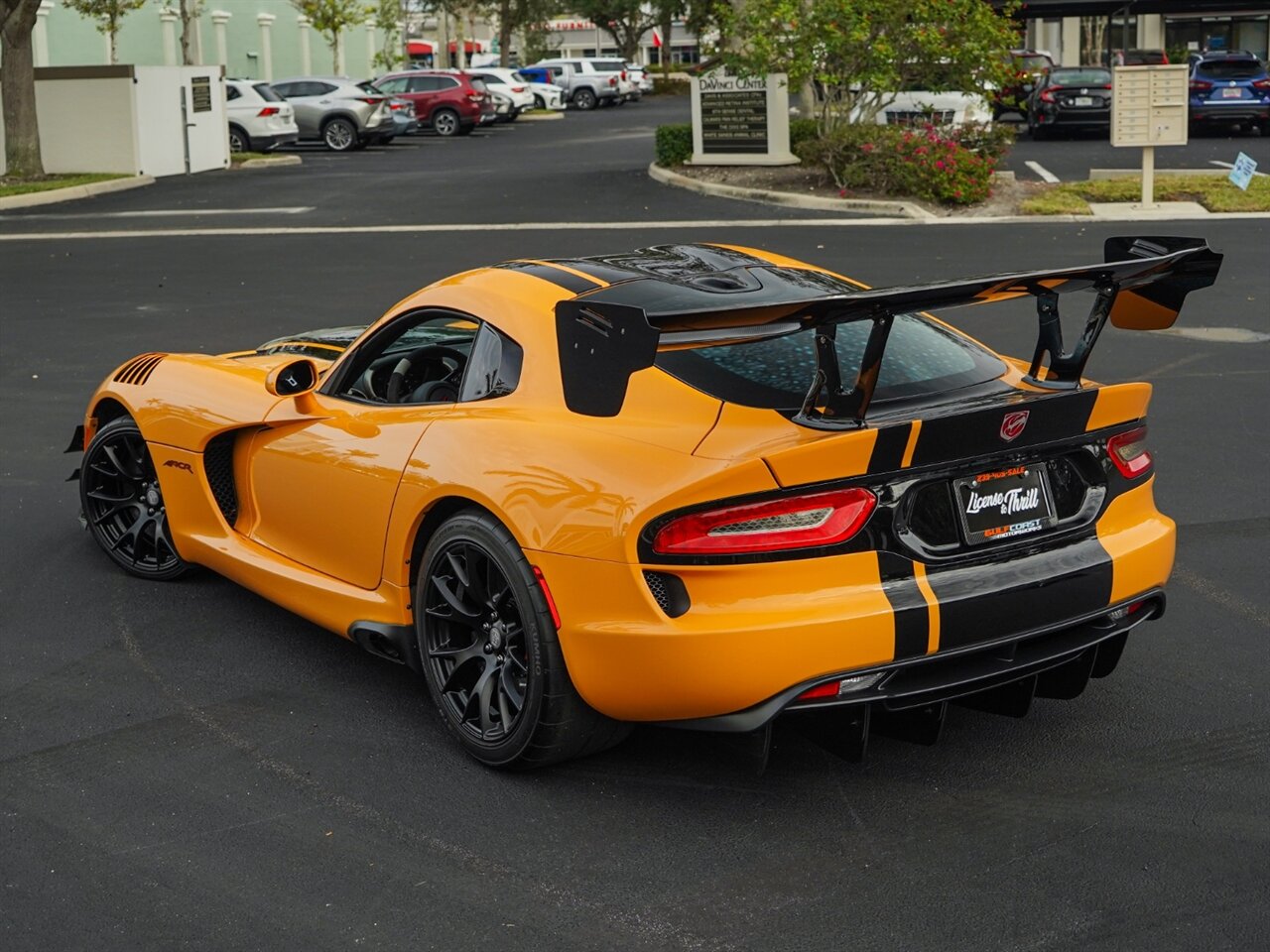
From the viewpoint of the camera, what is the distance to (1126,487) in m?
4.64

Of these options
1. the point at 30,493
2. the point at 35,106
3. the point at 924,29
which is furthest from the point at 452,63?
the point at 30,493

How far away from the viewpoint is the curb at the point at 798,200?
20734mm

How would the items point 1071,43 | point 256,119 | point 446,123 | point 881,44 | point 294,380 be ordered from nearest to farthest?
point 294,380 → point 881,44 → point 256,119 → point 446,123 → point 1071,43

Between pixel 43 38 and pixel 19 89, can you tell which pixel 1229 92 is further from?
pixel 43 38

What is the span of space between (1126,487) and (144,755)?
298 centimetres

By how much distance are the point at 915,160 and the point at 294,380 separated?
16889 millimetres

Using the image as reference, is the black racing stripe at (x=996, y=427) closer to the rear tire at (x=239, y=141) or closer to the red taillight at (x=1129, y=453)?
the red taillight at (x=1129, y=453)

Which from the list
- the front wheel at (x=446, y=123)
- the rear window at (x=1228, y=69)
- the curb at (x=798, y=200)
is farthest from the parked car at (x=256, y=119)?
the rear window at (x=1228, y=69)

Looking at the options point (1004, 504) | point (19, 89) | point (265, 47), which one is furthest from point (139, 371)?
point (265, 47)

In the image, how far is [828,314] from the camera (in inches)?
152

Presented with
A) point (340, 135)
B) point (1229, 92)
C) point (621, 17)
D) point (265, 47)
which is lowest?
point (340, 135)

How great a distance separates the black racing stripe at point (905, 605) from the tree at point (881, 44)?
17817 mm

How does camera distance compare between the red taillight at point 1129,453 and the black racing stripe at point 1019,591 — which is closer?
the black racing stripe at point 1019,591

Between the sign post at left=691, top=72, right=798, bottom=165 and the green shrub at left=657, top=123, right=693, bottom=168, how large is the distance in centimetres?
68
